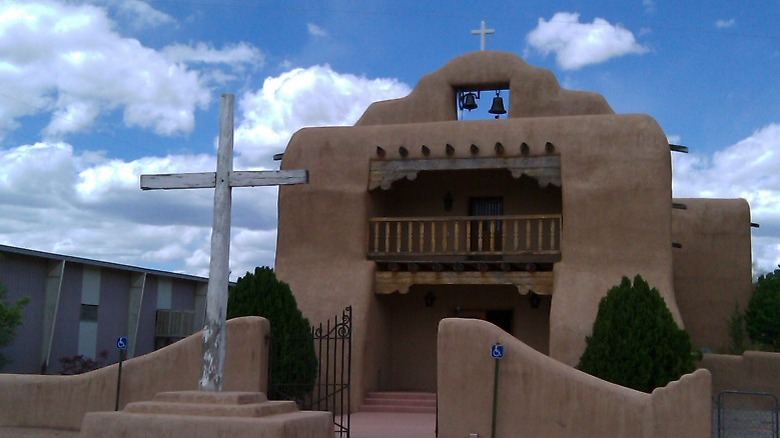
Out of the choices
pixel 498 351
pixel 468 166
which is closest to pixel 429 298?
pixel 468 166

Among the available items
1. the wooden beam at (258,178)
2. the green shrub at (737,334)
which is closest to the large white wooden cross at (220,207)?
the wooden beam at (258,178)

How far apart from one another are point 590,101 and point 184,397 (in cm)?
1233

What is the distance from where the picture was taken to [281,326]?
15531 mm

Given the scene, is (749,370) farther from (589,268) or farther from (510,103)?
(510,103)

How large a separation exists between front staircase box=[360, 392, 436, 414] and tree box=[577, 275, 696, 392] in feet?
11.3

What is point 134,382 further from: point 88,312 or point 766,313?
point 766,313

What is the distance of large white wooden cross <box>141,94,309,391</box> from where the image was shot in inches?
398

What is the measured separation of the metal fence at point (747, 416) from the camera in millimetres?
15155

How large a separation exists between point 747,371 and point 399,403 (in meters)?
7.65

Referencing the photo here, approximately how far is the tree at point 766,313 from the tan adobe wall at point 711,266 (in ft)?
1.93

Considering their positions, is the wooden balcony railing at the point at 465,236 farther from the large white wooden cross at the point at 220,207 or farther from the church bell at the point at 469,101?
the large white wooden cross at the point at 220,207

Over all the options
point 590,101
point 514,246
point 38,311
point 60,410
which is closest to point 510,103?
point 590,101

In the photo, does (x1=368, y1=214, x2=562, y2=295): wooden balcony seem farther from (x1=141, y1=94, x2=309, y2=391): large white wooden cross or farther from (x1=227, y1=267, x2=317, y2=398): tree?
(x1=141, y1=94, x2=309, y2=391): large white wooden cross

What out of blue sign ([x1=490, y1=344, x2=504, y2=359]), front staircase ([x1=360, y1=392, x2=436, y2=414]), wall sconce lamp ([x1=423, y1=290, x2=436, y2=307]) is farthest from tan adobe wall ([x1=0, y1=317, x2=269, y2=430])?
wall sconce lamp ([x1=423, y1=290, x2=436, y2=307])
